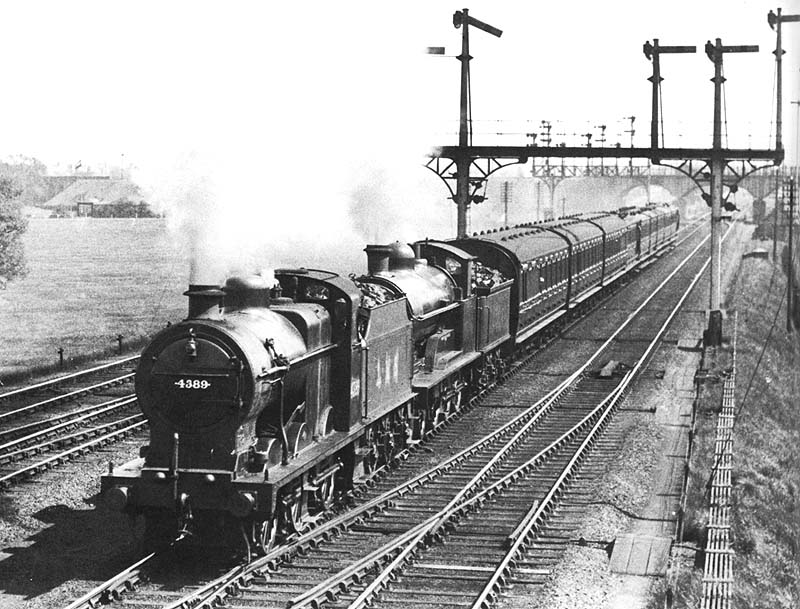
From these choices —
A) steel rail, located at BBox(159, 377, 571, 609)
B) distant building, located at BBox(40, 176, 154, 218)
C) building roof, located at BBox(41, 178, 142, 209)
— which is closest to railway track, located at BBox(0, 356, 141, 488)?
steel rail, located at BBox(159, 377, 571, 609)

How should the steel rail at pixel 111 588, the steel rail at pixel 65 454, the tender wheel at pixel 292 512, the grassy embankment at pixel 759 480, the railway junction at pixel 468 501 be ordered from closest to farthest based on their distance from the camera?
the steel rail at pixel 111 588 < the railway junction at pixel 468 501 < the tender wheel at pixel 292 512 < the grassy embankment at pixel 759 480 < the steel rail at pixel 65 454

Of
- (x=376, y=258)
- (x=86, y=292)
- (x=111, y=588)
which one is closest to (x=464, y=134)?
(x=376, y=258)

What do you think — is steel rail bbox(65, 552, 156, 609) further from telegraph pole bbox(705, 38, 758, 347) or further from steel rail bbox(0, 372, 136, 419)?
telegraph pole bbox(705, 38, 758, 347)

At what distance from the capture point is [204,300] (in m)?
10.8

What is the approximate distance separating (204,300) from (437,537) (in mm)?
3823

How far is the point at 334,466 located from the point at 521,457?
14.2ft

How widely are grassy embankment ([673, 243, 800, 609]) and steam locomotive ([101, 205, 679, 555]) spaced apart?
419cm

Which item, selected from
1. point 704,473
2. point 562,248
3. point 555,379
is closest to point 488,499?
point 704,473

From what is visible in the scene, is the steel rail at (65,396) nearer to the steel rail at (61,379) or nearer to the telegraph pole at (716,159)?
the steel rail at (61,379)

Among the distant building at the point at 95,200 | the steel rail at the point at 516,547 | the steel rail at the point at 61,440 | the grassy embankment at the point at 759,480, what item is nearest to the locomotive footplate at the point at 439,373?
the steel rail at the point at 516,547

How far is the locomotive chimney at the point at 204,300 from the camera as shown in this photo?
1081 centimetres

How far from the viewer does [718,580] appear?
10.4 metres

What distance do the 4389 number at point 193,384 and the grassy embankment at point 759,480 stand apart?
5032 mm

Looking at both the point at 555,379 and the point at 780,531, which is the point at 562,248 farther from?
the point at 780,531
